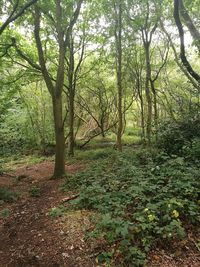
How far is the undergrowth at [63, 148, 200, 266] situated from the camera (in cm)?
332

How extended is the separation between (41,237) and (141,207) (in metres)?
1.71

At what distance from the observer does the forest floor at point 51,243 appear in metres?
3.27

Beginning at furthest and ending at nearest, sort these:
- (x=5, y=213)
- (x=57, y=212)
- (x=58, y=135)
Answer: (x=58, y=135) → (x=5, y=213) → (x=57, y=212)

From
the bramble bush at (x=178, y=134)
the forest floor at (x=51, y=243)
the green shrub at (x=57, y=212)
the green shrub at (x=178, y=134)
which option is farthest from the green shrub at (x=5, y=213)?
the green shrub at (x=178, y=134)

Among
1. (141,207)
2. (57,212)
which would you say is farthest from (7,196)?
(141,207)

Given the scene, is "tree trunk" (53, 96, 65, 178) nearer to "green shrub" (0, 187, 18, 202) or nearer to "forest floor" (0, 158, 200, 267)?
"green shrub" (0, 187, 18, 202)

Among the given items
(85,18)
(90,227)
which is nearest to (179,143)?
(90,227)

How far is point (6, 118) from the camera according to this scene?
1429cm

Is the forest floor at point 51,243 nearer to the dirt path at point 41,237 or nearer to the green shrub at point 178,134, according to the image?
the dirt path at point 41,237

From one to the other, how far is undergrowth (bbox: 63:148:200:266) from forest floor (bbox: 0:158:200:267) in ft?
0.62

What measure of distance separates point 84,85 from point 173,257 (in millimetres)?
13305

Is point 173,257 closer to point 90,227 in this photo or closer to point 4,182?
point 90,227

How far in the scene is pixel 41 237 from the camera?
399 centimetres

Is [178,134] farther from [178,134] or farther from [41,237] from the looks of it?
[41,237]
